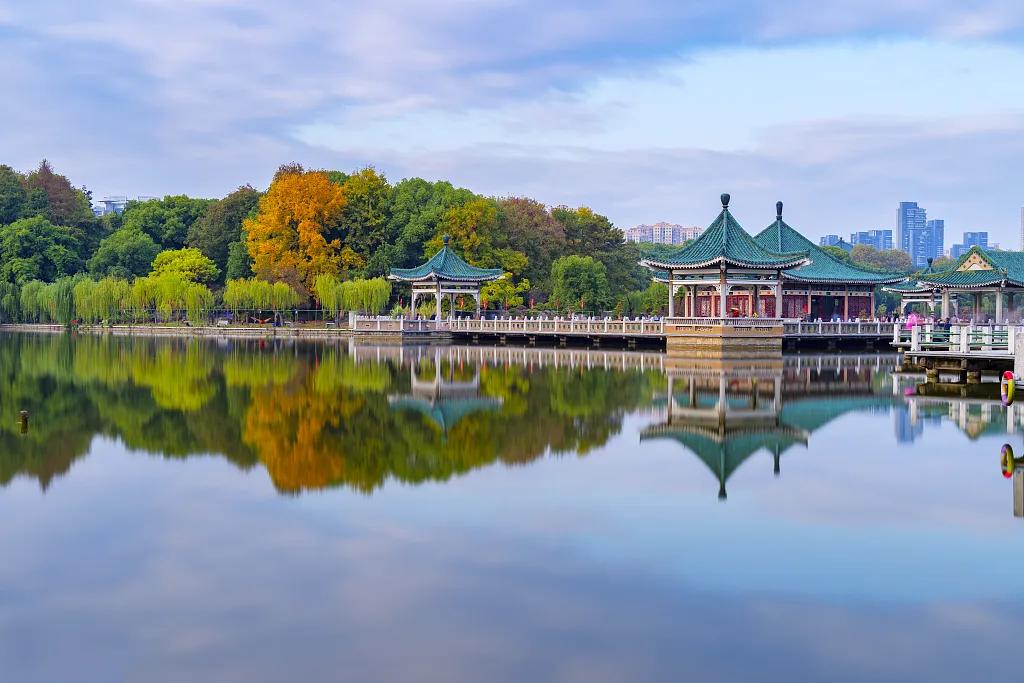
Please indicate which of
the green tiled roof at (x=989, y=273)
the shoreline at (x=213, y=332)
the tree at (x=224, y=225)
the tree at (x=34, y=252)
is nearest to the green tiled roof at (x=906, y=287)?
the green tiled roof at (x=989, y=273)

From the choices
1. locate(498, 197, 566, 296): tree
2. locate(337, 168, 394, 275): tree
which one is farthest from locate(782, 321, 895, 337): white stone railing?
locate(337, 168, 394, 275): tree

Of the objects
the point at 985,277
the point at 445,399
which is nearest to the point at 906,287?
the point at 985,277

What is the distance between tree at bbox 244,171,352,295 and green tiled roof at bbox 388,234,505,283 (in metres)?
9.48

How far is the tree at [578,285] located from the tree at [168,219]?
28.6 m

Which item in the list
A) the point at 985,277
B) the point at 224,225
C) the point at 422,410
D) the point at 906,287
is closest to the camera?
the point at 422,410

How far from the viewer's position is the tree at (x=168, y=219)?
2768 inches

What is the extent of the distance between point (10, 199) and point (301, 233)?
25.9m

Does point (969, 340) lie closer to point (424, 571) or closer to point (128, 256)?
point (424, 571)

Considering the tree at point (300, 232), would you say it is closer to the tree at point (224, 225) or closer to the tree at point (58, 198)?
the tree at point (224, 225)

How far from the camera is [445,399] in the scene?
2158 cm

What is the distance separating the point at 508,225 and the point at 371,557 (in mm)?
48551

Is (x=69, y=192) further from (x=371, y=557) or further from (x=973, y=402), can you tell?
(x=371, y=557)

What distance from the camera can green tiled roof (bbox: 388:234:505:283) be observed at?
46.9 metres

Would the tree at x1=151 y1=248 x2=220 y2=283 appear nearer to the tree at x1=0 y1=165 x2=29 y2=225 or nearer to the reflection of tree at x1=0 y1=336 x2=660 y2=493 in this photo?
the tree at x1=0 y1=165 x2=29 y2=225
